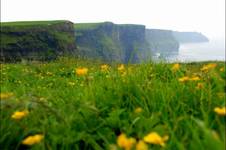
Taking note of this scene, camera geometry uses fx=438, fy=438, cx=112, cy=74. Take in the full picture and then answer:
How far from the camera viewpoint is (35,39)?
74.2 metres

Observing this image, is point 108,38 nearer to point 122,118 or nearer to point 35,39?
point 35,39

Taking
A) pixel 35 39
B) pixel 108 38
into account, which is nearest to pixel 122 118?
pixel 35 39

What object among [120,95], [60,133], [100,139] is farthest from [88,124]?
[120,95]

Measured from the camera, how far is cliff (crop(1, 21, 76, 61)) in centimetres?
6619

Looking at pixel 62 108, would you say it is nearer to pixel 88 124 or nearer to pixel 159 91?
pixel 88 124

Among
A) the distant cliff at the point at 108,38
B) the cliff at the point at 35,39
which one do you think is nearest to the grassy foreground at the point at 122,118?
the cliff at the point at 35,39

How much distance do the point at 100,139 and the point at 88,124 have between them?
0.77 ft

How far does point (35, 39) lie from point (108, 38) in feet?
282

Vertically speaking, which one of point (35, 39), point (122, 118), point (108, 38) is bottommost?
point (122, 118)

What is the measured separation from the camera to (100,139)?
3.56 metres

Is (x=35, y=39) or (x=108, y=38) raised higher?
(x=108, y=38)

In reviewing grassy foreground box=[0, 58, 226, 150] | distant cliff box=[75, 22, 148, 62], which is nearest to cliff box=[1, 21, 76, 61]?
distant cliff box=[75, 22, 148, 62]

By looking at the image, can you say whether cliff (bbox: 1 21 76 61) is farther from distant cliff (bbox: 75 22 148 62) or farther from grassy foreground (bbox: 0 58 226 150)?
grassy foreground (bbox: 0 58 226 150)

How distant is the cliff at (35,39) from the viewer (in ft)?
217
